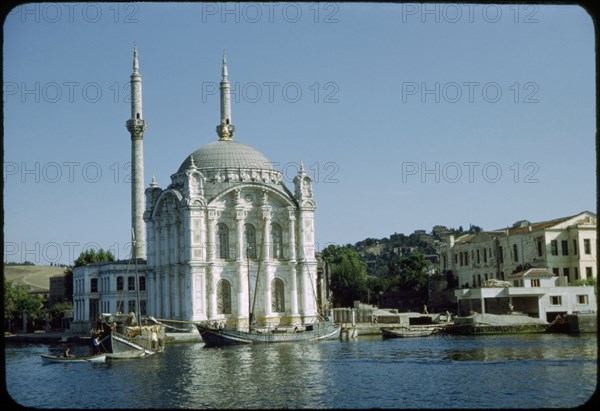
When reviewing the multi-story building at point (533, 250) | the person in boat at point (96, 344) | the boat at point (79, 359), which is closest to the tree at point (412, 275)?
the multi-story building at point (533, 250)

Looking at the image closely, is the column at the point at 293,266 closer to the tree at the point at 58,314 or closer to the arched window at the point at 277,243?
the arched window at the point at 277,243

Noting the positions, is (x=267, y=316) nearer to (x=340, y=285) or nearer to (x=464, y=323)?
(x=464, y=323)

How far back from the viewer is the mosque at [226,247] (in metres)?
63.7

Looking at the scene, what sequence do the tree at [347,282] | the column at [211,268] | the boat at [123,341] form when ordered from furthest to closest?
the tree at [347,282]
the column at [211,268]
the boat at [123,341]

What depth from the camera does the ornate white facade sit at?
209 ft

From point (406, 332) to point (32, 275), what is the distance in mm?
83271

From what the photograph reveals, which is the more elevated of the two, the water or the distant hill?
the distant hill

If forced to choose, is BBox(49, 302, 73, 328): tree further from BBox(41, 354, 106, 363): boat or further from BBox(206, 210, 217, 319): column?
BBox(41, 354, 106, 363): boat

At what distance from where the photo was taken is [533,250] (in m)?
65.9

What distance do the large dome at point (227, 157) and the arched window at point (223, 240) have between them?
16.7 ft

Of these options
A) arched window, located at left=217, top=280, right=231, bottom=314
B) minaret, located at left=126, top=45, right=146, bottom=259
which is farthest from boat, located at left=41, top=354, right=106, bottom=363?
minaret, located at left=126, top=45, right=146, bottom=259

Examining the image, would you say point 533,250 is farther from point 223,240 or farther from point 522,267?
point 223,240

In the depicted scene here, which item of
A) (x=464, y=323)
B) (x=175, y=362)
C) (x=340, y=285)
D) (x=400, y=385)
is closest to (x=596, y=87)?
(x=400, y=385)

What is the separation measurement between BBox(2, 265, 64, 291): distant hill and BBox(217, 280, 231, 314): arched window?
182ft
